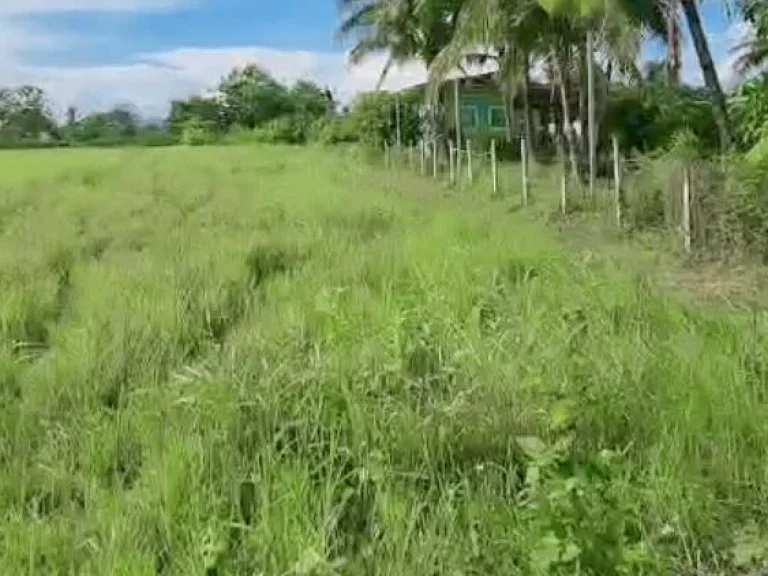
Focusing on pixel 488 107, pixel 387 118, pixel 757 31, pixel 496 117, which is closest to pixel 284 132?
pixel 387 118

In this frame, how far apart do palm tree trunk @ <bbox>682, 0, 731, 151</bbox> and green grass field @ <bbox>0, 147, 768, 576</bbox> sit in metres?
6.91

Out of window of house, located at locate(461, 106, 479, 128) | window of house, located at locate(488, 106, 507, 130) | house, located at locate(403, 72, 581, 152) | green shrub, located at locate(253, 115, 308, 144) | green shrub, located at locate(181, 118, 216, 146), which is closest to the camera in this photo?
house, located at locate(403, 72, 581, 152)

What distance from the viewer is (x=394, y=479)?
3.89 m

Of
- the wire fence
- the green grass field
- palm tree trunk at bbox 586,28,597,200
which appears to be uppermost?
palm tree trunk at bbox 586,28,597,200

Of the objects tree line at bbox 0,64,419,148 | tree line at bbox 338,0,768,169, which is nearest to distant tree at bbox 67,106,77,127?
tree line at bbox 0,64,419,148

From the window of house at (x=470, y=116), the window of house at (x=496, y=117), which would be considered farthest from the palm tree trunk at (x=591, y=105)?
the window of house at (x=496, y=117)

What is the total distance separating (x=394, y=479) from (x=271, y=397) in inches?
36.9

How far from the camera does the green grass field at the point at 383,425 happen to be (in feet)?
11.2

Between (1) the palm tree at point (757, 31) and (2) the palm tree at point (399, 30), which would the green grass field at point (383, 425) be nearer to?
(1) the palm tree at point (757, 31)

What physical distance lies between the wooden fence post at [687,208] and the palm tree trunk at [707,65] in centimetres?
390

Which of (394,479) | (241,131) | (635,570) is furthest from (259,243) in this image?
(241,131)

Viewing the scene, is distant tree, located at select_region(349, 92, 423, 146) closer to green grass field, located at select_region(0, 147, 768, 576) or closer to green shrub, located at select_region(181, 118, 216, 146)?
green shrub, located at select_region(181, 118, 216, 146)

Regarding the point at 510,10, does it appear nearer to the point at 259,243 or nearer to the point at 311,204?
the point at 311,204

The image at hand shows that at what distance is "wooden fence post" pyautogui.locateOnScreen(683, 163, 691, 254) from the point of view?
1040cm
